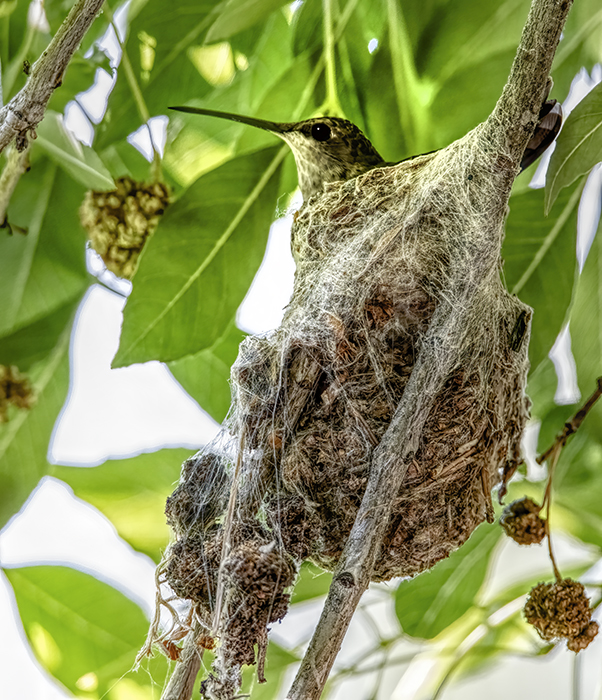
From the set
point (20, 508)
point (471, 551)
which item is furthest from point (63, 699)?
point (471, 551)

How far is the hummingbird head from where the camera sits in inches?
49.9

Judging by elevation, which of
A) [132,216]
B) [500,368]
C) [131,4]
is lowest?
[500,368]

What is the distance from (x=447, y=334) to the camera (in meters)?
0.92

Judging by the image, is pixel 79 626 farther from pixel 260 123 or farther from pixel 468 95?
pixel 468 95

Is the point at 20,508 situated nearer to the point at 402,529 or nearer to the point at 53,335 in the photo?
the point at 53,335

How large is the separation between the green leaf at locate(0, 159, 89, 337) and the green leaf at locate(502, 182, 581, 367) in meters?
0.89

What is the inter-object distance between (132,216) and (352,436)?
72 centimetres

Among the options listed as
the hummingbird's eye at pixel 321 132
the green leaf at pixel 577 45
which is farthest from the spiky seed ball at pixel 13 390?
the green leaf at pixel 577 45

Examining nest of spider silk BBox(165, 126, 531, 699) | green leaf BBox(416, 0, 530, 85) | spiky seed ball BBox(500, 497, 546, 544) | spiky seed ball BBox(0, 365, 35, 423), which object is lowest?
spiky seed ball BBox(500, 497, 546, 544)

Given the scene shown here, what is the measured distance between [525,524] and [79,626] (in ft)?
2.95

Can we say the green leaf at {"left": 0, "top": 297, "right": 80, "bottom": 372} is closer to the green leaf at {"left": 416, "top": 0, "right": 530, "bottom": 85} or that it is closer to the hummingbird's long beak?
the hummingbird's long beak

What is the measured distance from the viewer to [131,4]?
1.34m

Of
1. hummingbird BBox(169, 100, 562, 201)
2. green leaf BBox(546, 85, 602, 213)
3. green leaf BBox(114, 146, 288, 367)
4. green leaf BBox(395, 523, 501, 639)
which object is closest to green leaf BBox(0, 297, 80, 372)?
green leaf BBox(114, 146, 288, 367)

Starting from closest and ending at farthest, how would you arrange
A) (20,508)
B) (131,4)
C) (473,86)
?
(473,86) → (131,4) → (20,508)
